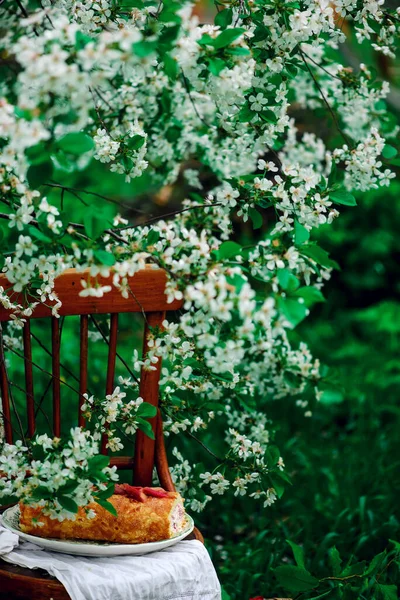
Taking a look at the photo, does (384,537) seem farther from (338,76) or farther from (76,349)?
(76,349)

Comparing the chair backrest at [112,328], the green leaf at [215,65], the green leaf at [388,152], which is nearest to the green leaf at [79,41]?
the green leaf at [215,65]

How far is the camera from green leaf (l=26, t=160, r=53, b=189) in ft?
4.46

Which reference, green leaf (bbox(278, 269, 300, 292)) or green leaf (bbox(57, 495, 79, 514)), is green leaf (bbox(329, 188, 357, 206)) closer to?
green leaf (bbox(278, 269, 300, 292))

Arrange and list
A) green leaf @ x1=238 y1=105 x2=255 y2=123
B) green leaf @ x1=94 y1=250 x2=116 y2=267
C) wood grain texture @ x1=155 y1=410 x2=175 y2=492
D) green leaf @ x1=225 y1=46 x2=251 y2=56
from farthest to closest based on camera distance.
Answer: wood grain texture @ x1=155 y1=410 x2=175 y2=492 → green leaf @ x1=238 y1=105 x2=255 y2=123 → green leaf @ x1=225 y1=46 x2=251 y2=56 → green leaf @ x1=94 y1=250 x2=116 y2=267

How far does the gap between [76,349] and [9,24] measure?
91.7 inches

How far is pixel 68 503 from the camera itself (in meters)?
1.60

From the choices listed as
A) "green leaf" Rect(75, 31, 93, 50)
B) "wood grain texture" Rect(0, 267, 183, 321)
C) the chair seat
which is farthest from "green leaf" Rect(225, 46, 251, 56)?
the chair seat

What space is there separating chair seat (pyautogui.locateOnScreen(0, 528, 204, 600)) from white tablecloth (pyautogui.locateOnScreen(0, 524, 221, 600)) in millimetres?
16

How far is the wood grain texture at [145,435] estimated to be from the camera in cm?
200

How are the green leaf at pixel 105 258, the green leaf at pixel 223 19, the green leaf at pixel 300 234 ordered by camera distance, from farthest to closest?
1. the green leaf at pixel 223 19
2. the green leaf at pixel 300 234
3. the green leaf at pixel 105 258

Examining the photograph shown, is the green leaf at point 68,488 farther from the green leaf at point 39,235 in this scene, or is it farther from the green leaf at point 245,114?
the green leaf at point 245,114

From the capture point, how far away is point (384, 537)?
2.80 meters

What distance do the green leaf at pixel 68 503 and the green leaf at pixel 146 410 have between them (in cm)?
30

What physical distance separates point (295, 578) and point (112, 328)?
0.87 meters
